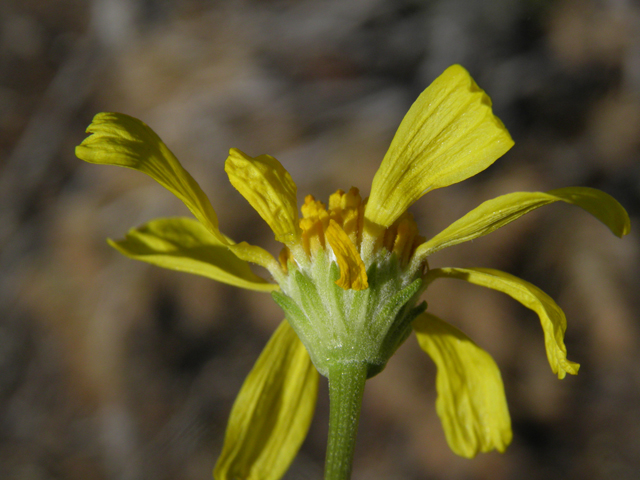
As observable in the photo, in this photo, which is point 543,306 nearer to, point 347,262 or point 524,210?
point 524,210

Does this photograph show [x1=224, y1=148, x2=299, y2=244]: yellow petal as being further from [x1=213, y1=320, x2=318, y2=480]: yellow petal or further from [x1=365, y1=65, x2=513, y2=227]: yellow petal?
[x1=213, y1=320, x2=318, y2=480]: yellow petal

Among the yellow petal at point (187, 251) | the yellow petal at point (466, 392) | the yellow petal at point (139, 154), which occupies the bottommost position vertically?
the yellow petal at point (466, 392)

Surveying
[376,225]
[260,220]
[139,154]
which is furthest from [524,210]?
[260,220]

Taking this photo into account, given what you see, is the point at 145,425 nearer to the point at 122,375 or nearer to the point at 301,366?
the point at 122,375

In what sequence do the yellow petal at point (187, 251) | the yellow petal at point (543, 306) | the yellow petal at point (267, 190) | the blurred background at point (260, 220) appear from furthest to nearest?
the blurred background at point (260, 220) < the yellow petal at point (187, 251) < the yellow petal at point (267, 190) < the yellow petal at point (543, 306)

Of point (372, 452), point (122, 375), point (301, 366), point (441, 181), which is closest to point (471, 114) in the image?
point (441, 181)

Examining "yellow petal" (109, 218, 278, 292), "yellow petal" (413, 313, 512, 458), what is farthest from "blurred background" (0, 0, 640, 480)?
"yellow petal" (109, 218, 278, 292)

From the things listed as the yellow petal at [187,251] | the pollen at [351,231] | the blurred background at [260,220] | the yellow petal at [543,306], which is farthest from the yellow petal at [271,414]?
the blurred background at [260,220]

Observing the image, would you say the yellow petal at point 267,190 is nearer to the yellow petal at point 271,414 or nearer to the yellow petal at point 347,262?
the yellow petal at point 347,262
